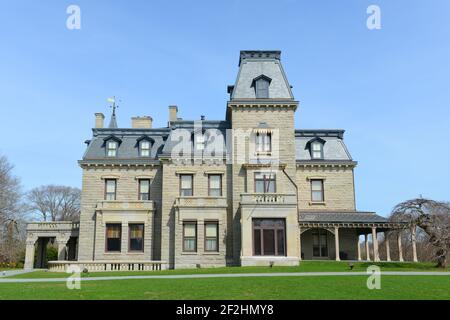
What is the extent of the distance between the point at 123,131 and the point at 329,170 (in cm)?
1773

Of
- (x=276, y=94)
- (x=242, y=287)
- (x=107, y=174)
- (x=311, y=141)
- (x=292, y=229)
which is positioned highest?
(x=276, y=94)

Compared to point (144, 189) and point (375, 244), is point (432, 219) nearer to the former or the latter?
point (375, 244)

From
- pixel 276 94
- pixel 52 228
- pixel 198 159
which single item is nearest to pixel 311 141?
pixel 276 94

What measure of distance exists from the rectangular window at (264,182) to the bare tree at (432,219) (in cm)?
908

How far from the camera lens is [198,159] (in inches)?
1446

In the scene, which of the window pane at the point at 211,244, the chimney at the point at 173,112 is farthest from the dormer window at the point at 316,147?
the chimney at the point at 173,112

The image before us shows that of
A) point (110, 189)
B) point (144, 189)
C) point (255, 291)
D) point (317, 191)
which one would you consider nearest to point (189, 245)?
point (144, 189)

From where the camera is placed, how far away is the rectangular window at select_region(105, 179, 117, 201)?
123 feet

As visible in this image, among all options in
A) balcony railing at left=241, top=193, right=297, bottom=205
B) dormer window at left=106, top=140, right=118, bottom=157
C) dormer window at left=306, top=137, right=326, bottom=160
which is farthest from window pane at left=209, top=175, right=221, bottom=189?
dormer window at left=106, top=140, right=118, bottom=157

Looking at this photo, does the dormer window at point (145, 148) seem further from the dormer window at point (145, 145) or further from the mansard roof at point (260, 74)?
the mansard roof at point (260, 74)

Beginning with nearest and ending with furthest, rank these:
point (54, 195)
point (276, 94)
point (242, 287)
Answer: point (242, 287) < point (276, 94) < point (54, 195)

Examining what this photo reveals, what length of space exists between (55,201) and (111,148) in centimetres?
4680

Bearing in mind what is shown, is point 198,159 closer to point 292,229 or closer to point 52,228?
point 292,229

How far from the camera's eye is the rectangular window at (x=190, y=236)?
34500 millimetres
